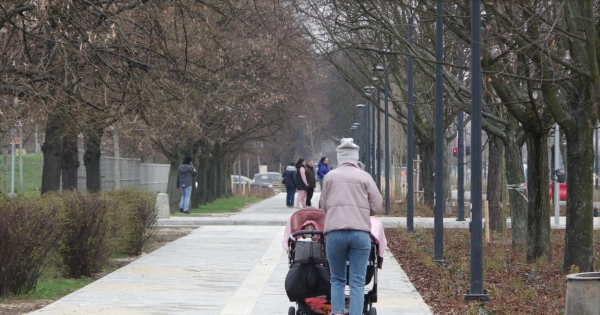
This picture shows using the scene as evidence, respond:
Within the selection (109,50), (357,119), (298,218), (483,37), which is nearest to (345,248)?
(298,218)

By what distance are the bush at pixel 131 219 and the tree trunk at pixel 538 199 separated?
6228 millimetres

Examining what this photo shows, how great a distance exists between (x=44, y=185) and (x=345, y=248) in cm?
1362

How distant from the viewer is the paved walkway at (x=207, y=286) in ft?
37.1

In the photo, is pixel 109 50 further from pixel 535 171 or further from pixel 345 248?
pixel 535 171

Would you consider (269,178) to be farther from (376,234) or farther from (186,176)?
(376,234)

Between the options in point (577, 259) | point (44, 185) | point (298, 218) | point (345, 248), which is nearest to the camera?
point (345, 248)

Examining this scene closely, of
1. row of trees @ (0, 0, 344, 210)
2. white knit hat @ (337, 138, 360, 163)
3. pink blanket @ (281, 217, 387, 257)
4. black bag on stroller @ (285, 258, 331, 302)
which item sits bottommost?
black bag on stroller @ (285, 258, 331, 302)

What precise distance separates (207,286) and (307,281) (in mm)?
4698

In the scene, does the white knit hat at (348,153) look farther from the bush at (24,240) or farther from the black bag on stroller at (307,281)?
the bush at (24,240)

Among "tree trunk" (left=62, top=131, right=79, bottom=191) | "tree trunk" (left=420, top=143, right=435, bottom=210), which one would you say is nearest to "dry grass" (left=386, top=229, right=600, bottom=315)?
"tree trunk" (left=62, top=131, right=79, bottom=191)

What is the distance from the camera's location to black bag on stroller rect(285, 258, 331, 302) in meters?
8.92

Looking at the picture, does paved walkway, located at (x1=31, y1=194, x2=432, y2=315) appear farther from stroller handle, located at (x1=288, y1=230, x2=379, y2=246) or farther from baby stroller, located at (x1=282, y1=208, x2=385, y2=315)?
stroller handle, located at (x1=288, y1=230, x2=379, y2=246)

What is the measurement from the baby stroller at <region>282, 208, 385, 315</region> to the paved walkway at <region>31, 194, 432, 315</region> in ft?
6.06

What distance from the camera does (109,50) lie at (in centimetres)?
1346
